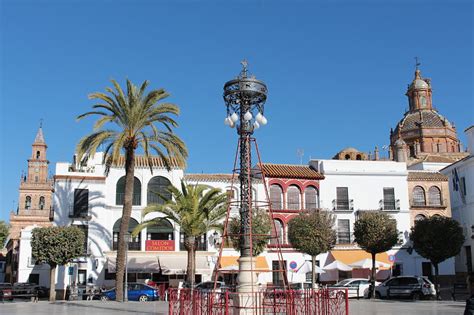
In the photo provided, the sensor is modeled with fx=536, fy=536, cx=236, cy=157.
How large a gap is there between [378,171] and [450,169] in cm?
644

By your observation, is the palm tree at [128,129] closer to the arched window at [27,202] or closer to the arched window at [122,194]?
the arched window at [122,194]

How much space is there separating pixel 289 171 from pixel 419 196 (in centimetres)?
1125

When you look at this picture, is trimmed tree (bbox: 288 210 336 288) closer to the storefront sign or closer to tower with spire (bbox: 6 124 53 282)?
the storefront sign

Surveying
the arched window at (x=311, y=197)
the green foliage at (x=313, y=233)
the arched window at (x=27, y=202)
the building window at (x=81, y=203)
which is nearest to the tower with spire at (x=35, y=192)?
the arched window at (x=27, y=202)

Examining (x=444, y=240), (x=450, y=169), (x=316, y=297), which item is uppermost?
(x=450, y=169)

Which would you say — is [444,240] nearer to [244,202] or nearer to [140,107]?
[140,107]

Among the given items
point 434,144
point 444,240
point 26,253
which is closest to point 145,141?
point 26,253

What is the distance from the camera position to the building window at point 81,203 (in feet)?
123

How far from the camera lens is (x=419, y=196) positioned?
1740 inches

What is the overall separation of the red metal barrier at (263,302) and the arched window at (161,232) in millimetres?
22820

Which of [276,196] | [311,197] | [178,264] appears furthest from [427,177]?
[178,264]

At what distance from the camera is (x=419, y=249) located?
35.2 m

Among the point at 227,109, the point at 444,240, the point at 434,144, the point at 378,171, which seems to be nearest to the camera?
the point at 227,109

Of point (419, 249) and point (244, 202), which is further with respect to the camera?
point (419, 249)
